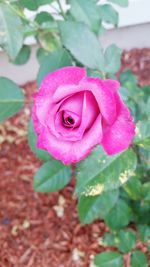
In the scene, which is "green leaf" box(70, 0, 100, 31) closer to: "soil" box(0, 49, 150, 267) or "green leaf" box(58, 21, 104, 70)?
"green leaf" box(58, 21, 104, 70)

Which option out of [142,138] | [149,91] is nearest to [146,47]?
[149,91]

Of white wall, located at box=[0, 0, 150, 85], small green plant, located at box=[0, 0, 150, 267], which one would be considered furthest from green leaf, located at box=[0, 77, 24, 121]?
white wall, located at box=[0, 0, 150, 85]

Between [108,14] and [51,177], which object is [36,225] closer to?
[51,177]

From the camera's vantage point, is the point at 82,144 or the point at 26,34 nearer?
the point at 82,144

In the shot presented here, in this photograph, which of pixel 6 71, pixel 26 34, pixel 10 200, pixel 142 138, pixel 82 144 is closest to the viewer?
pixel 82 144

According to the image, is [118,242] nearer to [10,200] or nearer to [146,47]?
[10,200]

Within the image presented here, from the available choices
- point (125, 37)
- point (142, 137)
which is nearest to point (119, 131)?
point (142, 137)
